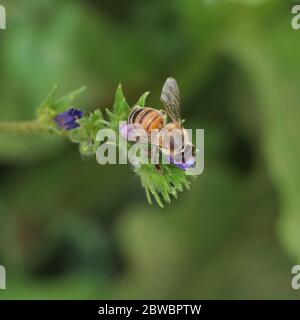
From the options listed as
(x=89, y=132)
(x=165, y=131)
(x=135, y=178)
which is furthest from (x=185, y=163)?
→ (x=135, y=178)

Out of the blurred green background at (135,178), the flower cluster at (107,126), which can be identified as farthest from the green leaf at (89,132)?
the blurred green background at (135,178)

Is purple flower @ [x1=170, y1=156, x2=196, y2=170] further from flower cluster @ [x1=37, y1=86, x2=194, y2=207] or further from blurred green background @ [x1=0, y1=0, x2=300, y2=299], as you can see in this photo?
blurred green background @ [x1=0, y1=0, x2=300, y2=299]

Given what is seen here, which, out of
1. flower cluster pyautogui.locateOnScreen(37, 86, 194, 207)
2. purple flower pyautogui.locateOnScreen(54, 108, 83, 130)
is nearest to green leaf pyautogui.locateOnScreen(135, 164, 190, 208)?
flower cluster pyautogui.locateOnScreen(37, 86, 194, 207)

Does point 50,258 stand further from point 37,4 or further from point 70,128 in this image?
point 70,128

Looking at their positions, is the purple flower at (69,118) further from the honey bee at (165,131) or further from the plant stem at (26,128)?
the honey bee at (165,131)

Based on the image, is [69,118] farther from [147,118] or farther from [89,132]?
[147,118]

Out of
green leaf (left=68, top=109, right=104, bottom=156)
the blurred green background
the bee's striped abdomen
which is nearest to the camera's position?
the bee's striped abdomen
